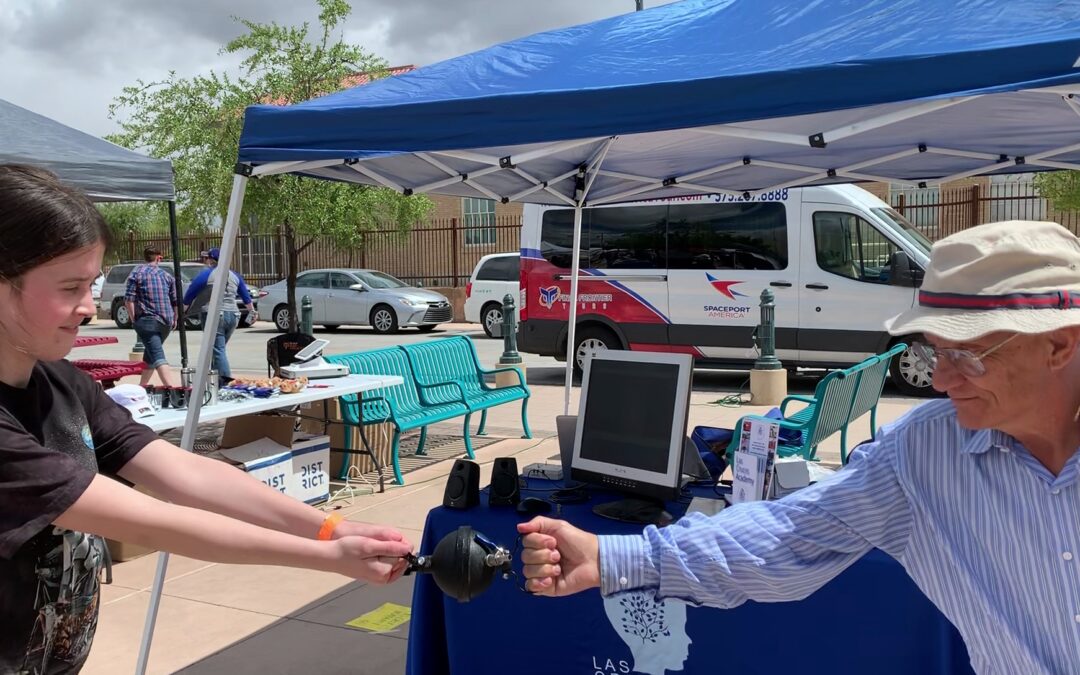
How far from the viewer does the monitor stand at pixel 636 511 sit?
3281 millimetres

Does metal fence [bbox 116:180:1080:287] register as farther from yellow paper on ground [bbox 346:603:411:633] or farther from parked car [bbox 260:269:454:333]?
yellow paper on ground [bbox 346:603:411:633]

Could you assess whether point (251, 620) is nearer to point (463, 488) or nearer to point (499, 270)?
point (463, 488)

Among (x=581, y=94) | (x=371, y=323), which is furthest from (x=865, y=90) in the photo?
(x=371, y=323)

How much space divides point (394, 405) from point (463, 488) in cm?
410

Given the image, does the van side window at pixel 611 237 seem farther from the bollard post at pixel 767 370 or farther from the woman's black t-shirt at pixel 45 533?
the woman's black t-shirt at pixel 45 533

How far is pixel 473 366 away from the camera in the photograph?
8.60m

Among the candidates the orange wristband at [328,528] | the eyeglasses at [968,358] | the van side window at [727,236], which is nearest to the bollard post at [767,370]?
the van side window at [727,236]

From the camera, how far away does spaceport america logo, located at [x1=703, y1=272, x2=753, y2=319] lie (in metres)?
11.0

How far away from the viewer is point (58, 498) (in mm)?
1559

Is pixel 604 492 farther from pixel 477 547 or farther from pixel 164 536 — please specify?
pixel 164 536

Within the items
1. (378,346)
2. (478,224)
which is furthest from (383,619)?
(478,224)

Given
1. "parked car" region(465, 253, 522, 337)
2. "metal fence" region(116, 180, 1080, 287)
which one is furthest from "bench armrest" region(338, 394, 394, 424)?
"parked car" region(465, 253, 522, 337)

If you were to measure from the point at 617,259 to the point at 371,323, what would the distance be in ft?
34.4

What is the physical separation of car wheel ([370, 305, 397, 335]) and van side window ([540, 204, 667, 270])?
9.37m
